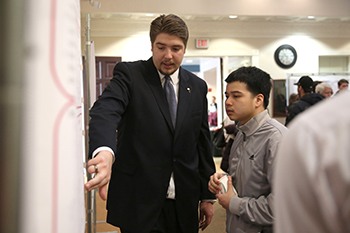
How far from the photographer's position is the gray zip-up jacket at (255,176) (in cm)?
140

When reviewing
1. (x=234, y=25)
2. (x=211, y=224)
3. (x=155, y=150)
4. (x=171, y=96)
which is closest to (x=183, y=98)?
(x=171, y=96)

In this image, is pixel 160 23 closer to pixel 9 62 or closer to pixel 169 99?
pixel 169 99

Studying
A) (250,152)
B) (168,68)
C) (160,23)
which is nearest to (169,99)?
(168,68)

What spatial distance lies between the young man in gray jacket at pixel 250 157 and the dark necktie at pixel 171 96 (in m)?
0.30

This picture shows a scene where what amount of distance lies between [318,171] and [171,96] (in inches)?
61.0

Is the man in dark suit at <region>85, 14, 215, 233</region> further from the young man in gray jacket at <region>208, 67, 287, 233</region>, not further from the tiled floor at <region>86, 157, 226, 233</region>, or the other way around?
the tiled floor at <region>86, 157, 226, 233</region>

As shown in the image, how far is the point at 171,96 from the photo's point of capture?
69.7 inches

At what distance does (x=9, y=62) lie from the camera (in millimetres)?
245

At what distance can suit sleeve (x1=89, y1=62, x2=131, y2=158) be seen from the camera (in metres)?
1.06

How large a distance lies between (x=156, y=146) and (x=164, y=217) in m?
0.39

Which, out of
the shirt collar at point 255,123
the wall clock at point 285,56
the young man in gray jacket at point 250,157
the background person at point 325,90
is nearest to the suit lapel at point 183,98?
the young man in gray jacket at point 250,157

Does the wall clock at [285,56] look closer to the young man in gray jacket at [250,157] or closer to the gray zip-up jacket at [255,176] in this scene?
the young man in gray jacket at [250,157]

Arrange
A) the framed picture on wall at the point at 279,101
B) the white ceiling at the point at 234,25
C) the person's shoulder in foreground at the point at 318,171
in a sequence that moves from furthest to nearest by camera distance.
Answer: the framed picture on wall at the point at 279,101, the white ceiling at the point at 234,25, the person's shoulder in foreground at the point at 318,171

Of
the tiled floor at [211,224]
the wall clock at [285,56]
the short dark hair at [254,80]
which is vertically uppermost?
the wall clock at [285,56]
